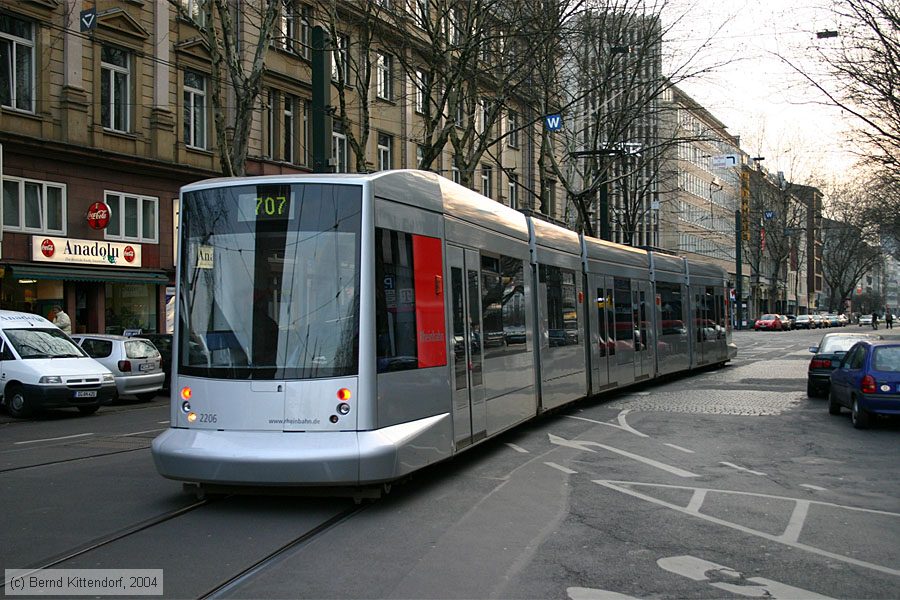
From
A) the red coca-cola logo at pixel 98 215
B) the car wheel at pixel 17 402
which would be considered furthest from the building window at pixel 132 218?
the car wheel at pixel 17 402

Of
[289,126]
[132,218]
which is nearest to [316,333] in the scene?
[132,218]

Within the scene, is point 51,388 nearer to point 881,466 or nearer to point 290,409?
point 290,409

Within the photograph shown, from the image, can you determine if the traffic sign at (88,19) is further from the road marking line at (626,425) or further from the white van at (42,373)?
the road marking line at (626,425)

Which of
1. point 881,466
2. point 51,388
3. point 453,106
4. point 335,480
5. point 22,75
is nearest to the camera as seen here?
point 335,480

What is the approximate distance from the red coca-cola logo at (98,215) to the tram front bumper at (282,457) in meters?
19.8

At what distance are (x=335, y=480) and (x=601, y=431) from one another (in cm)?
702

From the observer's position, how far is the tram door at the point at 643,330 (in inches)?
820

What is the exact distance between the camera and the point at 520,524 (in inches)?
304

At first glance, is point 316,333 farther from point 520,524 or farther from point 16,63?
point 16,63

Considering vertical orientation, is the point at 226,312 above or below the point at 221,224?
below

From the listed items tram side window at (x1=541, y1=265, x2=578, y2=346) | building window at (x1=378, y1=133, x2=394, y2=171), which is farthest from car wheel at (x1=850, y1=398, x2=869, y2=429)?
building window at (x1=378, y1=133, x2=394, y2=171)

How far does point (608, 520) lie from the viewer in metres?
7.93

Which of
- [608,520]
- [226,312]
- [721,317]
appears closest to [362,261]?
[226,312]

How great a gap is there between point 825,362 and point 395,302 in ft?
46.3
